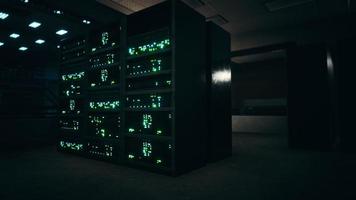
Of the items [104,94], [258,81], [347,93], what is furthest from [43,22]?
[347,93]

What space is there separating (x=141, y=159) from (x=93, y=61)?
79.7 inches

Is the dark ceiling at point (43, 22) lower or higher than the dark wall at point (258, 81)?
higher

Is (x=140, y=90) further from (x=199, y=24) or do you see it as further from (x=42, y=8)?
(x=42, y=8)

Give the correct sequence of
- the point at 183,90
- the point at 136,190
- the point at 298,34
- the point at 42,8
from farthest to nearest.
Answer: the point at 298,34 < the point at 42,8 < the point at 183,90 < the point at 136,190

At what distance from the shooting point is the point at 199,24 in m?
3.50

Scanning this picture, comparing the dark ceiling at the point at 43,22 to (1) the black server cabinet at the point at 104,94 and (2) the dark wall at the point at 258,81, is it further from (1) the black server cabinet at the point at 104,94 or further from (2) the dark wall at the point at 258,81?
(2) the dark wall at the point at 258,81

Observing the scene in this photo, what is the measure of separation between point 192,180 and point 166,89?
1.20 m

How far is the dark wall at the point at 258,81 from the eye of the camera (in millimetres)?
9766

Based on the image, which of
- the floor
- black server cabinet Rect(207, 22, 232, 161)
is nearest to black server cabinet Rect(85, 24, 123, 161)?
the floor

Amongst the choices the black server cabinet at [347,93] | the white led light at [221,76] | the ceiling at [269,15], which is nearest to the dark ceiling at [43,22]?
the ceiling at [269,15]

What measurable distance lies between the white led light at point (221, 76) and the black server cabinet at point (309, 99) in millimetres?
1711

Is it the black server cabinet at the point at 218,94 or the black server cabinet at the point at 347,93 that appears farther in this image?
the black server cabinet at the point at 347,93

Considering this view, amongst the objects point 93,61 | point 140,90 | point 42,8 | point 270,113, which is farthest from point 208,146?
point 42,8

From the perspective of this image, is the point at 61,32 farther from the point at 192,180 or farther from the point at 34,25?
the point at 192,180
